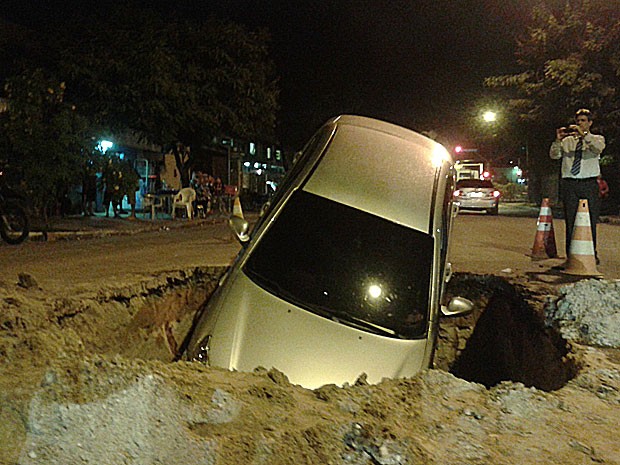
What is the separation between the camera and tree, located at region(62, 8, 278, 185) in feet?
60.5

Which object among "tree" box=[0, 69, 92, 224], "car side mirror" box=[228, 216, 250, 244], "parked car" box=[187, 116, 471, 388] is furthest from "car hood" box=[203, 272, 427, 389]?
"tree" box=[0, 69, 92, 224]

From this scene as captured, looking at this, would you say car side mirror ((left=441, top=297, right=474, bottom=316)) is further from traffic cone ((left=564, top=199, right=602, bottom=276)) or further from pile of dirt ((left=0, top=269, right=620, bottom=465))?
traffic cone ((left=564, top=199, right=602, bottom=276))

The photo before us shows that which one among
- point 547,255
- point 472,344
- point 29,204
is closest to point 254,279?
point 472,344

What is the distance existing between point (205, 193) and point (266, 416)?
69.4 ft

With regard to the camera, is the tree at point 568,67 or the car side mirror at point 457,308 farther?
the tree at point 568,67

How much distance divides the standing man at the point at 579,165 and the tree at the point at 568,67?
614 inches

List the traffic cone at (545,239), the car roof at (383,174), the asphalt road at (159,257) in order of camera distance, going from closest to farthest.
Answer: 1. the car roof at (383,174)
2. the asphalt road at (159,257)
3. the traffic cone at (545,239)

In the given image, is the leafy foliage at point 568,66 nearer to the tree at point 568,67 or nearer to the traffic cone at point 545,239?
the tree at point 568,67

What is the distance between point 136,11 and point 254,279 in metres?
17.7

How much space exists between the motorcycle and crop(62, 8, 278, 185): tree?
274 inches

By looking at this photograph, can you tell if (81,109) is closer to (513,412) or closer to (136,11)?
(136,11)

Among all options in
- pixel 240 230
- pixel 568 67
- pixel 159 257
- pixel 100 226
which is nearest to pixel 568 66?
pixel 568 67

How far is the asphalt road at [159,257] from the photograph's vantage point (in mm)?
7492

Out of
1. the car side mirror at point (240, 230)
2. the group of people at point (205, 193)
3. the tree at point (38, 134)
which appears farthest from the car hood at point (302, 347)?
the group of people at point (205, 193)
